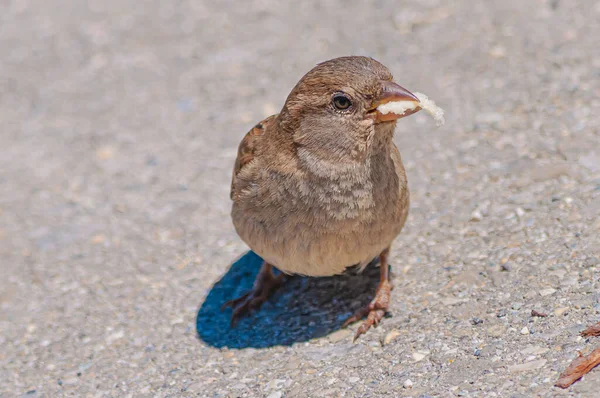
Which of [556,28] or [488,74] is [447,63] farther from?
[556,28]

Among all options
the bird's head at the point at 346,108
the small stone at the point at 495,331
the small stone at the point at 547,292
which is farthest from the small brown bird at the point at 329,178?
the small stone at the point at 547,292

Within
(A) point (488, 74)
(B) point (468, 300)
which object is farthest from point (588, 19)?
(B) point (468, 300)

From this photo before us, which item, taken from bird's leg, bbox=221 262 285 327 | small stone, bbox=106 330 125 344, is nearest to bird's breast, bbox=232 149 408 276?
bird's leg, bbox=221 262 285 327

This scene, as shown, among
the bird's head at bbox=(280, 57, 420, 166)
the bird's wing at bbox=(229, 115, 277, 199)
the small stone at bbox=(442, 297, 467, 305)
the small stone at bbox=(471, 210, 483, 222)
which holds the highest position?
the bird's head at bbox=(280, 57, 420, 166)

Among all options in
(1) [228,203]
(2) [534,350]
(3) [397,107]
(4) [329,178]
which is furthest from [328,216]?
(1) [228,203]

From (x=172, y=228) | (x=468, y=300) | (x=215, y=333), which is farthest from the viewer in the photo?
(x=172, y=228)

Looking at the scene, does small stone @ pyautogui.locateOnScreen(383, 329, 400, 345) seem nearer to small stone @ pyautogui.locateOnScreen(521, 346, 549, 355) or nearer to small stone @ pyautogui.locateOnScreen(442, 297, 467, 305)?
small stone @ pyautogui.locateOnScreen(442, 297, 467, 305)

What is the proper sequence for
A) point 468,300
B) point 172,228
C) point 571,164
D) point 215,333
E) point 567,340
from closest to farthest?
1. point 567,340
2. point 468,300
3. point 215,333
4. point 571,164
5. point 172,228
